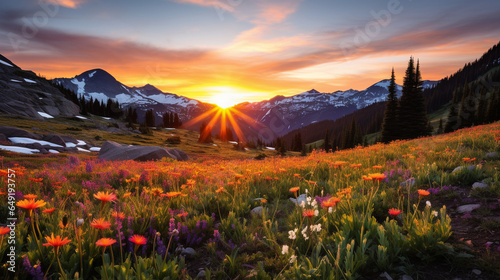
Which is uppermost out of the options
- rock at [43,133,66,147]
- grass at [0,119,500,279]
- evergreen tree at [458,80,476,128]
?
evergreen tree at [458,80,476,128]

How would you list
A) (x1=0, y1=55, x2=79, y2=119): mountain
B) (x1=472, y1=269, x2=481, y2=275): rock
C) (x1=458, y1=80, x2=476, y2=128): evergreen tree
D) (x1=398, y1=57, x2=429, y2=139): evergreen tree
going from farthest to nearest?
(x1=0, y1=55, x2=79, y2=119): mountain < (x1=458, y1=80, x2=476, y2=128): evergreen tree < (x1=398, y1=57, x2=429, y2=139): evergreen tree < (x1=472, y1=269, x2=481, y2=275): rock

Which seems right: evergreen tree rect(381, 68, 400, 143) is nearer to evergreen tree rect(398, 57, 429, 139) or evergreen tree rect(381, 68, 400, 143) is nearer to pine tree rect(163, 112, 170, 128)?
evergreen tree rect(398, 57, 429, 139)

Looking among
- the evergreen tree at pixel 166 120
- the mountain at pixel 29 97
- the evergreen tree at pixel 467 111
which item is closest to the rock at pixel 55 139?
the mountain at pixel 29 97

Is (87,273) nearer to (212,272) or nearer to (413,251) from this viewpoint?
(212,272)

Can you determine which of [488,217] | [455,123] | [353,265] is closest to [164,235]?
[353,265]

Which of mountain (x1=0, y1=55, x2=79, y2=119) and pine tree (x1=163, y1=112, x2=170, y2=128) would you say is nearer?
mountain (x1=0, y1=55, x2=79, y2=119)

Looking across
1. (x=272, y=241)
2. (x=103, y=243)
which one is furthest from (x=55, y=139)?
(x=103, y=243)

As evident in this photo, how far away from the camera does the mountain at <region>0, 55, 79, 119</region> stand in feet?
304

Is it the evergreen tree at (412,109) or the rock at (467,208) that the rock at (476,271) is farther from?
the evergreen tree at (412,109)

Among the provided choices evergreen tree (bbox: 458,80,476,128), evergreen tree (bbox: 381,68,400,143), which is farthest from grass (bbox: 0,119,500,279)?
evergreen tree (bbox: 458,80,476,128)

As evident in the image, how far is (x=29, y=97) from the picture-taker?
114m

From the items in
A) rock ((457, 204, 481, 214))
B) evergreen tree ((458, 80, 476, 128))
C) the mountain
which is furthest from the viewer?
the mountain

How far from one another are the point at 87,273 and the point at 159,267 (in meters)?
0.78

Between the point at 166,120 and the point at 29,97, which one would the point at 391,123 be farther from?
the point at 29,97
